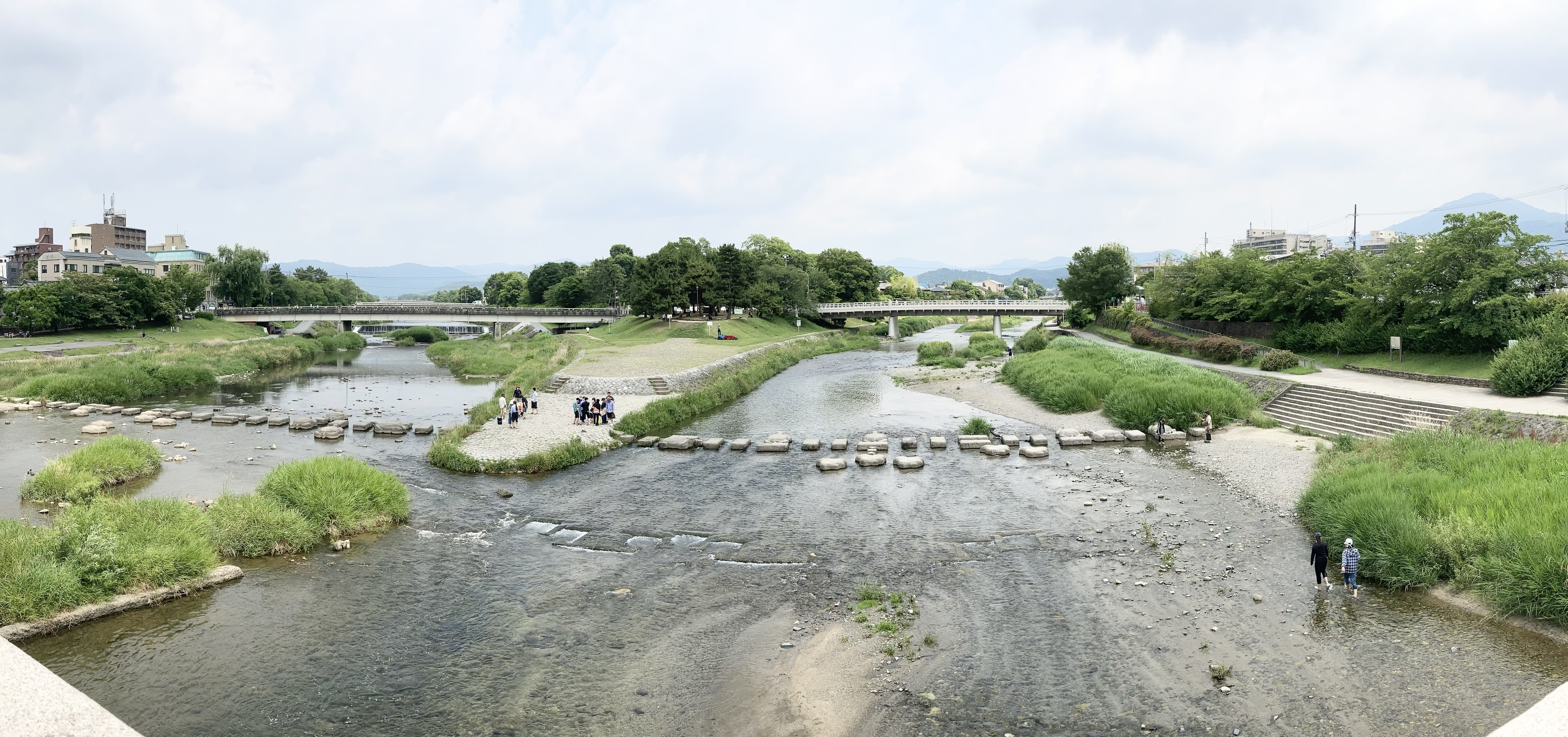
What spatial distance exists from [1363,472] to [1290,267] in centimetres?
3553

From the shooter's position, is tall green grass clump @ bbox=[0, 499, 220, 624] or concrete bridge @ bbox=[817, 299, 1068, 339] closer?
tall green grass clump @ bbox=[0, 499, 220, 624]

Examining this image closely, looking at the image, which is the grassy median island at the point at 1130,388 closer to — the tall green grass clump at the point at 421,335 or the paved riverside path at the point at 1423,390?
the paved riverside path at the point at 1423,390

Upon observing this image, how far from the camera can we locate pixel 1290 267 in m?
49.4

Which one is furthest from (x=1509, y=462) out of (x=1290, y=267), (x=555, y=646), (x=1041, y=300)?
(x=1041, y=300)

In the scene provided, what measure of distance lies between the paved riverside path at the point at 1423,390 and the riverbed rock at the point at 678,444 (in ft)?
86.4

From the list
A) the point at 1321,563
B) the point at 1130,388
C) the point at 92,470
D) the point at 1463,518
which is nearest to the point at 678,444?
the point at 92,470

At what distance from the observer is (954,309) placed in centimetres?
9894

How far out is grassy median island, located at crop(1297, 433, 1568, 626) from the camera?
13.1m

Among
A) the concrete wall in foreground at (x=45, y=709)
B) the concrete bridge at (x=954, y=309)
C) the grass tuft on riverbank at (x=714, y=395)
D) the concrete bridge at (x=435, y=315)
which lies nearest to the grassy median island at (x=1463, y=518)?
the concrete wall in foreground at (x=45, y=709)

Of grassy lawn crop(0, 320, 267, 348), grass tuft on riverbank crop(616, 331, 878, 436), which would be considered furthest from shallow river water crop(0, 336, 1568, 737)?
grassy lawn crop(0, 320, 267, 348)

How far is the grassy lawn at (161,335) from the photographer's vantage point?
63.7 m

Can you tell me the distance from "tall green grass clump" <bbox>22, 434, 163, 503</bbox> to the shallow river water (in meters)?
0.88

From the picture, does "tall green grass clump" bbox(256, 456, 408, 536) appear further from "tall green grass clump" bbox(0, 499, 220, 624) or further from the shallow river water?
"tall green grass clump" bbox(0, 499, 220, 624)

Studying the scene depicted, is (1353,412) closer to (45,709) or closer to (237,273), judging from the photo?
(45,709)
